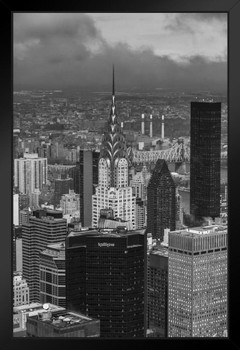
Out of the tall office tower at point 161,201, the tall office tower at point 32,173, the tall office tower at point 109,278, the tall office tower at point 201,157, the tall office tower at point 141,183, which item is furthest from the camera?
the tall office tower at point 161,201

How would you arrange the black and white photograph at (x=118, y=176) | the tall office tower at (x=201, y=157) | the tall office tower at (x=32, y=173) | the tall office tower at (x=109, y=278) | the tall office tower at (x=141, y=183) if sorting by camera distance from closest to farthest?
the tall office tower at (x=109, y=278) < the black and white photograph at (x=118, y=176) < the tall office tower at (x=32, y=173) < the tall office tower at (x=201, y=157) < the tall office tower at (x=141, y=183)

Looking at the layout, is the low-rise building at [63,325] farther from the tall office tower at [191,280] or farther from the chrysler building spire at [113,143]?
the chrysler building spire at [113,143]

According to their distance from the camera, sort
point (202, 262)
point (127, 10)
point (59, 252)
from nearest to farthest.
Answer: point (127, 10) → point (202, 262) → point (59, 252)

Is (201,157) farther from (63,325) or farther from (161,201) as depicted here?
(63,325)

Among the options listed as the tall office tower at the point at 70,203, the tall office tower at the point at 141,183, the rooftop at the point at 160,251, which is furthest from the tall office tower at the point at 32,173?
the rooftop at the point at 160,251

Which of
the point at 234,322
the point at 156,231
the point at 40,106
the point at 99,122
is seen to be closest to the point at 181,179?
the point at 156,231

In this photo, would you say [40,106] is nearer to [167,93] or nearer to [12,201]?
[167,93]
